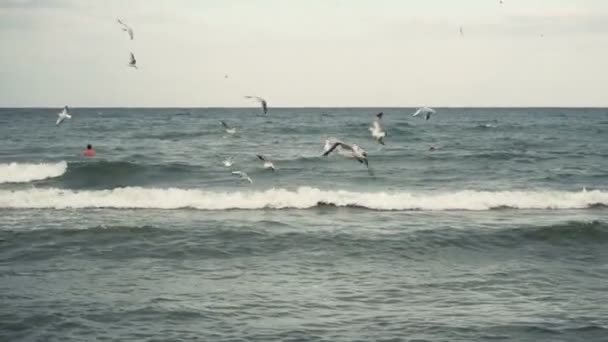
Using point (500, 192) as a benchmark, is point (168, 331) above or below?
below

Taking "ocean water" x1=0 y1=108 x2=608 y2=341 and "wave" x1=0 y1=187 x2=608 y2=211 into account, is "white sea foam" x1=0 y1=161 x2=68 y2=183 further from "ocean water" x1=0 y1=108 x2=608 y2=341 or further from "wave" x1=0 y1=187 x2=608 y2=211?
"wave" x1=0 y1=187 x2=608 y2=211

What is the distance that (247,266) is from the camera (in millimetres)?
12898

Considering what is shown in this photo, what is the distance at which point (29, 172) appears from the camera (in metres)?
27.5

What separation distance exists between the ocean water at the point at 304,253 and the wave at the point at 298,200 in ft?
0.25

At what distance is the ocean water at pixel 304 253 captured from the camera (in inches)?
375

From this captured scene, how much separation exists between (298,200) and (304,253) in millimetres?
6894

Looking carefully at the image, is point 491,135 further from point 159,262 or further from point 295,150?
point 159,262

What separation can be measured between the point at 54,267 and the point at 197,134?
3779 centimetres

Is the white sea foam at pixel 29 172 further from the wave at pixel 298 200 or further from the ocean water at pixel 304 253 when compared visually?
the wave at pixel 298 200

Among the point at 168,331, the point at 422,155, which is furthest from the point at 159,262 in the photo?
the point at 422,155

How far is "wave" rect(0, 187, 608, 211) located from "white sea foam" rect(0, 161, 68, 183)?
194 inches

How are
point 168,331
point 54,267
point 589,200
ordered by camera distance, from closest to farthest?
point 168,331, point 54,267, point 589,200

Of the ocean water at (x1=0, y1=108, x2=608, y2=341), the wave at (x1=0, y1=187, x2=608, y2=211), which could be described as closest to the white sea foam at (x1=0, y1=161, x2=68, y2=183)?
the ocean water at (x1=0, y1=108, x2=608, y2=341)

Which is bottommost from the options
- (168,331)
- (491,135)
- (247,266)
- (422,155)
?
(168,331)
